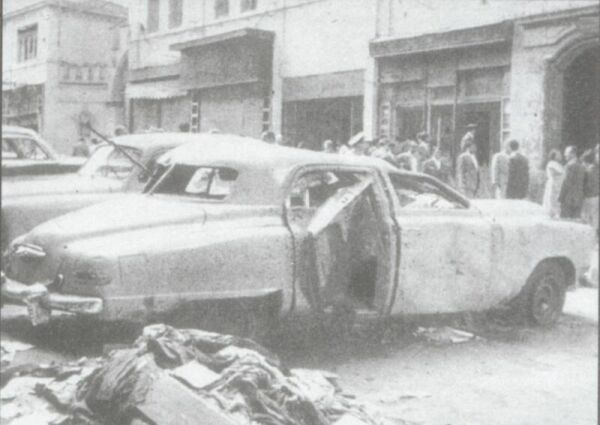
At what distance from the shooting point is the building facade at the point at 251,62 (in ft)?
14.8

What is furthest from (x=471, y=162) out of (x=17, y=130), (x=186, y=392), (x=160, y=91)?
(x=17, y=130)

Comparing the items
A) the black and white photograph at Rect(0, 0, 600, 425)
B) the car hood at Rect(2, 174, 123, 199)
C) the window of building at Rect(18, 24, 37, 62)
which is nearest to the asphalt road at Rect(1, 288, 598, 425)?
the black and white photograph at Rect(0, 0, 600, 425)

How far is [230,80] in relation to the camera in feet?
16.0

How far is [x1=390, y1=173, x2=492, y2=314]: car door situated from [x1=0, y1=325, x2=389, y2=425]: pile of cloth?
111cm

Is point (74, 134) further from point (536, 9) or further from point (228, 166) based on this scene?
point (536, 9)

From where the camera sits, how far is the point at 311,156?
17.2 feet

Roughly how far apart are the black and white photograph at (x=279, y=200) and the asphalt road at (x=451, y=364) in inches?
1.0

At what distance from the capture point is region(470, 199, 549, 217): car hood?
5870 mm

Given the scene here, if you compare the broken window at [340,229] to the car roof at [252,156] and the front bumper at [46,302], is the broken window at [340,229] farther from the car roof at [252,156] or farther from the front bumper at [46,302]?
the front bumper at [46,302]

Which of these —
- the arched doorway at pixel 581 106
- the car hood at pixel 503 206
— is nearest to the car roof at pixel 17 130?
the car hood at pixel 503 206

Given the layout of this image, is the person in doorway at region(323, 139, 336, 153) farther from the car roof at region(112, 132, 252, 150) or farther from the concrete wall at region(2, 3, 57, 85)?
the concrete wall at region(2, 3, 57, 85)

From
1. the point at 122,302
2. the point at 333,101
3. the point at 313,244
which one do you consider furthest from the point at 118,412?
the point at 333,101

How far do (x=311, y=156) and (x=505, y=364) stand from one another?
5.74ft

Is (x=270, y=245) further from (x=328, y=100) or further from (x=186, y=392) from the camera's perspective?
(x=186, y=392)
